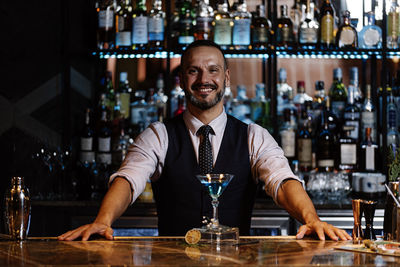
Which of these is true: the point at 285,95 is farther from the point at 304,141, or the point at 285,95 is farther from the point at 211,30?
the point at 211,30

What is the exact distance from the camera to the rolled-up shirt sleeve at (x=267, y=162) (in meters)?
2.26

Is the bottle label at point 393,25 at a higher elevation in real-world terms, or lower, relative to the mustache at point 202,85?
higher

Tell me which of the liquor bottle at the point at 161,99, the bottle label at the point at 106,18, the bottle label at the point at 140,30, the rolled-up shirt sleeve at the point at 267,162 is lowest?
the rolled-up shirt sleeve at the point at 267,162

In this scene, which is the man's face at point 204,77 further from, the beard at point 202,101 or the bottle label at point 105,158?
the bottle label at point 105,158

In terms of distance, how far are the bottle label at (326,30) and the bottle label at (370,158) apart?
2.08 ft

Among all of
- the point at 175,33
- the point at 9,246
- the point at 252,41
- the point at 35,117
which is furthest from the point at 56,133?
the point at 9,246

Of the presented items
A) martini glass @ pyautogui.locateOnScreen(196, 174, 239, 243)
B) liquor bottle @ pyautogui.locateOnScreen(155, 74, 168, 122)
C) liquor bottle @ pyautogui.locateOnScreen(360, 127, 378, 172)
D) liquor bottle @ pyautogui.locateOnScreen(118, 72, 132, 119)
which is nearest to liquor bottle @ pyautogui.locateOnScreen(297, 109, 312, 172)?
liquor bottle @ pyautogui.locateOnScreen(360, 127, 378, 172)

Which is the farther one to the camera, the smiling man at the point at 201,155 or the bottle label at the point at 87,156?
the bottle label at the point at 87,156

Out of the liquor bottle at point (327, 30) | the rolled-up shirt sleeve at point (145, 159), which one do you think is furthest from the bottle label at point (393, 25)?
the rolled-up shirt sleeve at point (145, 159)

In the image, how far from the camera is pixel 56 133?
140 inches

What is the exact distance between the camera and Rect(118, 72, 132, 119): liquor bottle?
12.2 ft

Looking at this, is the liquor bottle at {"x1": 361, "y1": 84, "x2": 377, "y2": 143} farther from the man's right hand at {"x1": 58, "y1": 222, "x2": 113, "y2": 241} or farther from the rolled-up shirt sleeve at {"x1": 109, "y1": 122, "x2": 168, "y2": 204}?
the man's right hand at {"x1": 58, "y1": 222, "x2": 113, "y2": 241}

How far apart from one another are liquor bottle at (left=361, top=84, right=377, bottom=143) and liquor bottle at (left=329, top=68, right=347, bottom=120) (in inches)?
5.0

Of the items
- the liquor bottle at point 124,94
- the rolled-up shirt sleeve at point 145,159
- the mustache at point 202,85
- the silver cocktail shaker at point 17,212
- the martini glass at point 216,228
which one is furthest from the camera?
the liquor bottle at point 124,94
